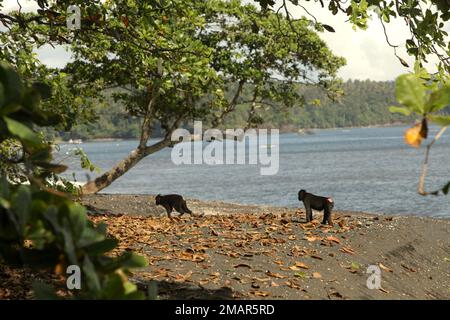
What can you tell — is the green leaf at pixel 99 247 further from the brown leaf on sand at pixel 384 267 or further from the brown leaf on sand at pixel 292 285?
the brown leaf on sand at pixel 384 267

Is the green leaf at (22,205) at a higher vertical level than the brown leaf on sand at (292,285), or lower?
higher

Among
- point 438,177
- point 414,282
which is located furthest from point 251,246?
point 438,177

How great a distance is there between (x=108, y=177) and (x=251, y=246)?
13.5 m

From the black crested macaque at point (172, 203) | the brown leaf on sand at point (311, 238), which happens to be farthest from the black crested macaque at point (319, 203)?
the black crested macaque at point (172, 203)

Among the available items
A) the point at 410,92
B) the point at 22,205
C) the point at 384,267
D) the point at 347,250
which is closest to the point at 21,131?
the point at 22,205

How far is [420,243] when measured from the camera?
44.5 feet

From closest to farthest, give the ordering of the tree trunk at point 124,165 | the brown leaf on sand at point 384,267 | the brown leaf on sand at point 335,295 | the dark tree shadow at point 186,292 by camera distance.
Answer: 1. the dark tree shadow at point 186,292
2. the brown leaf on sand at point 335,295
3. the brown leaf on sand at point 384,267
4. the tree trunk at point 124,165

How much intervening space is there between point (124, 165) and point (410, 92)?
67.2 feet

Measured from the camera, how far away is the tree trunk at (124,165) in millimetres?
22312

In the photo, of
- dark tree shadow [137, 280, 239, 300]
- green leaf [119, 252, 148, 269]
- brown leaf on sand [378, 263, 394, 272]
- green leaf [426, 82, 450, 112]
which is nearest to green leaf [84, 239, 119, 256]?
green leaf [119, 252, 148, 269]

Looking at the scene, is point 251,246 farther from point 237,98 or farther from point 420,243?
point 237,98

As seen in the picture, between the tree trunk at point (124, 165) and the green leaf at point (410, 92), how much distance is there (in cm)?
1978

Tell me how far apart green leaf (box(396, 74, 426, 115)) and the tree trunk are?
19785 millimetres
